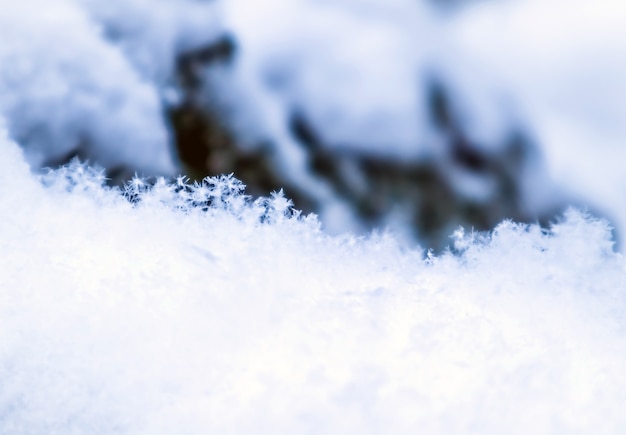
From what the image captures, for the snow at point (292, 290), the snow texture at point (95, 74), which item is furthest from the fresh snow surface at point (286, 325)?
the snow texture at point (95, 74)

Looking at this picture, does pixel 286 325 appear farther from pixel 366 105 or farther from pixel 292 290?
pixel 366 105

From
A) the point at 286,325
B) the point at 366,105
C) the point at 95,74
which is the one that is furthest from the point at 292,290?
the point at 95,74

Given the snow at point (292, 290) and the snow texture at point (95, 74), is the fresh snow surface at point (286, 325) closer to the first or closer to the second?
the snow at point (292, 290)

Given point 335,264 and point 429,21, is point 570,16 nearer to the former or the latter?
point 429,21

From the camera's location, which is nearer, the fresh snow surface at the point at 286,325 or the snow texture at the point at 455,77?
the fresh snow surface at the point at 286,325

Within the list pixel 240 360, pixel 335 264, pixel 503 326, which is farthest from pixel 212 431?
pixel 503 326

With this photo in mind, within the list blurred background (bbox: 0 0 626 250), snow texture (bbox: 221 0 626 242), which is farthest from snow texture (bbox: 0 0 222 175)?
snow texture (bbox: 221 0 626 242)
